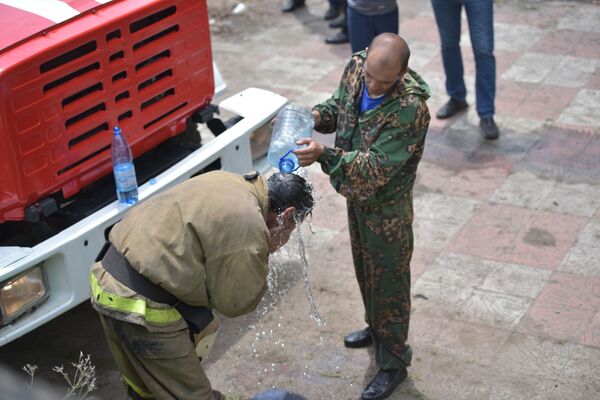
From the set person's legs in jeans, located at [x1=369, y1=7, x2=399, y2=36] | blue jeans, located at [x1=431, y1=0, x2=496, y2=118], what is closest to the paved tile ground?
blue jeans, located at [x1=431, y1=0, x2=496, y2=118]

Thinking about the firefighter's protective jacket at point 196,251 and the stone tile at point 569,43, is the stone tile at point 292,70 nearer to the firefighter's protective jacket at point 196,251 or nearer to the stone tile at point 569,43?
the stone tile at point 569,43

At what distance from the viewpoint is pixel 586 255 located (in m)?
5.48

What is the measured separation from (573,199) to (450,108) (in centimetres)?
166

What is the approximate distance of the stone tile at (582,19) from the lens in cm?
898

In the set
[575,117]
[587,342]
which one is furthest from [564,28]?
[587,342]

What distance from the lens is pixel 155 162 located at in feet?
16.9

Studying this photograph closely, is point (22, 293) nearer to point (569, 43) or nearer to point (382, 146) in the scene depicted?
point (382, 146)

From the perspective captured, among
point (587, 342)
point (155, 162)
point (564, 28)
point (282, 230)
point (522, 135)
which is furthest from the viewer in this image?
point (564, 28)

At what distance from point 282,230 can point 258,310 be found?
1616 mm

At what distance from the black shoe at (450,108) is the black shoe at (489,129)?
42 cm

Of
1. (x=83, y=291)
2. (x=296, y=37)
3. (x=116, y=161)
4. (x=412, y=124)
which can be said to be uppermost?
(x=412, y=124)

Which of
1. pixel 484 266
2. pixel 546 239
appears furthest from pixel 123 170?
pixel 546 239

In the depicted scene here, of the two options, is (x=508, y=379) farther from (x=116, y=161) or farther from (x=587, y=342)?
(x=116, y=161)

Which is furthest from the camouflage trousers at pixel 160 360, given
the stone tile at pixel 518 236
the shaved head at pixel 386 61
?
the stone tile at pixel 518 236
